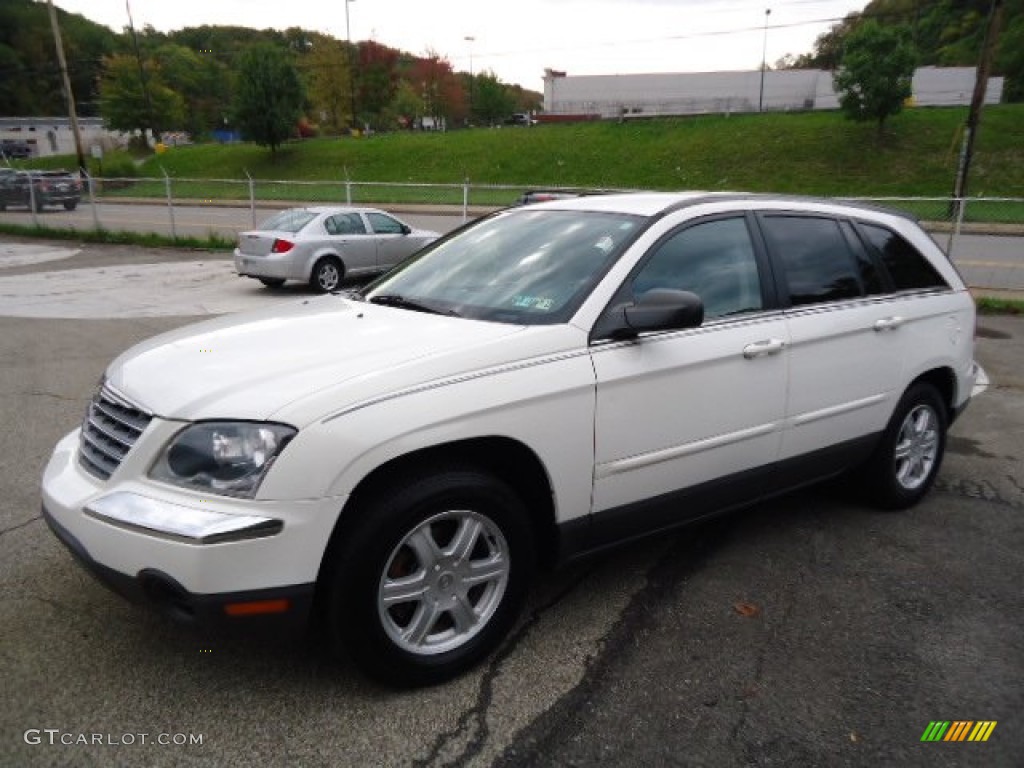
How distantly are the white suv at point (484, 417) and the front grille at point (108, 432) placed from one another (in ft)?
0.04

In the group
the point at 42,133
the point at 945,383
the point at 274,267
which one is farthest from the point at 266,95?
the point at 42,133

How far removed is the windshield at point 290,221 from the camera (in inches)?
509

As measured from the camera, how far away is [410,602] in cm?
276

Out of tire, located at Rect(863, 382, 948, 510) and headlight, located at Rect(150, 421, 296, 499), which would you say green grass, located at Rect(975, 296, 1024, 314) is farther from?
headlight, located at Rect(150, 421, 296, 499)

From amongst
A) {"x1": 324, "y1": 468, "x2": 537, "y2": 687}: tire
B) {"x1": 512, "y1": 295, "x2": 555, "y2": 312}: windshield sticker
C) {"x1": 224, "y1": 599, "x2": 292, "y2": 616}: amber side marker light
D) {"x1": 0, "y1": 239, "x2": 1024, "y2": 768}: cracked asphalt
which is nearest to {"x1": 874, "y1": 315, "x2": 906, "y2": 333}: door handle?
{"x1": 0, "y1": 239, "x2": 1024, "y2": 768}: cracked asphalt

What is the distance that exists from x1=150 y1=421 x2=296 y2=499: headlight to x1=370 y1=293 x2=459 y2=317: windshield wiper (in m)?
1.08

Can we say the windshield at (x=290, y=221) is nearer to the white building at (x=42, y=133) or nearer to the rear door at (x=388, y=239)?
the rear door at (x=388, y=239)

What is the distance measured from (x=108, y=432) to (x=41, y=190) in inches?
A: 1208

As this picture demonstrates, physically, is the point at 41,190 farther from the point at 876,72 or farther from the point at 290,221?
the point at 876,72

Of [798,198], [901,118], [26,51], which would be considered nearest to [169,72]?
[26,51]

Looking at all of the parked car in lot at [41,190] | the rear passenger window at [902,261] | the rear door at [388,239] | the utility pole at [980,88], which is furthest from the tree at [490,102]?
the rear passenger window at [902,261]

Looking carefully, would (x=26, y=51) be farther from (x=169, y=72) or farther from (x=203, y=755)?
(x=203, y=755)

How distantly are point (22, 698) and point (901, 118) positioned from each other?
40717 mm

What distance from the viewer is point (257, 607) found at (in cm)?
240
